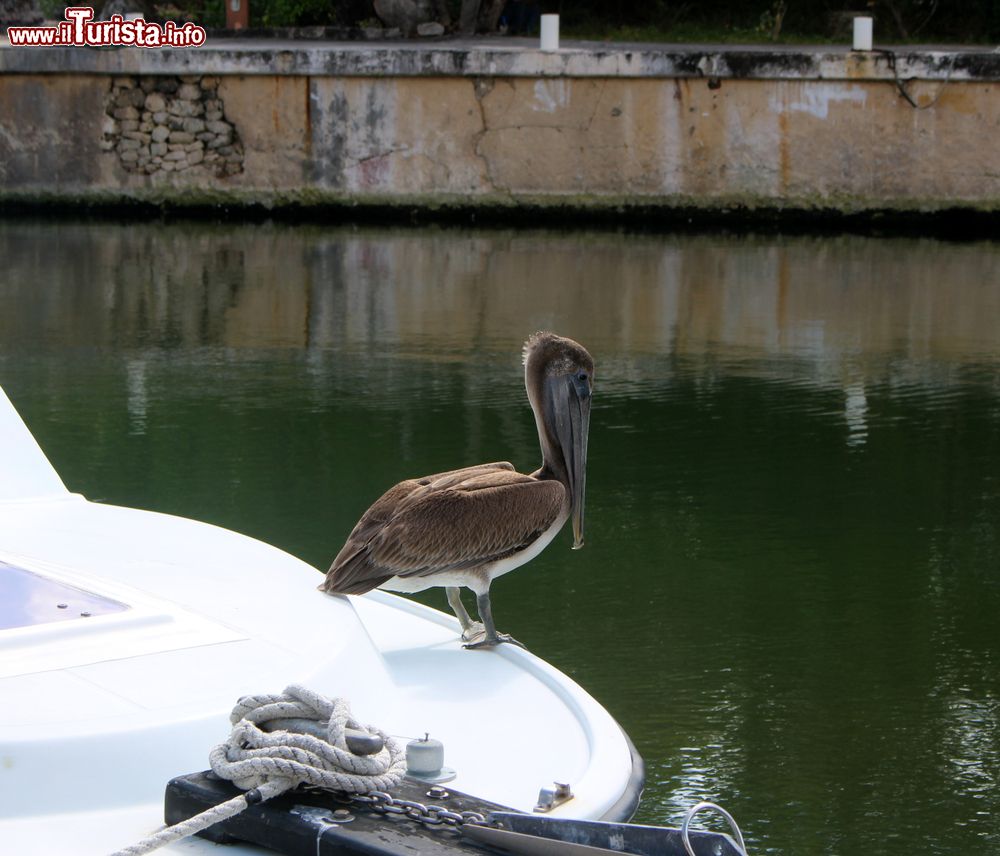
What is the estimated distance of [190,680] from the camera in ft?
8.56

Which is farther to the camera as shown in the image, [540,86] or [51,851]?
[540,86]

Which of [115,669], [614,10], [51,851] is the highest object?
[614,10]

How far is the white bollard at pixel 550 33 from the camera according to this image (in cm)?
1546

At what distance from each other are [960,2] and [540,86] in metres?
6.79

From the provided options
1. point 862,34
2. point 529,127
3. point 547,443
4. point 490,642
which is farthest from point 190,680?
point 862,34

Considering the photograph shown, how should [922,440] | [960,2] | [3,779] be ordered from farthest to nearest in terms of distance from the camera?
[960,2], [922,440], [3,779]

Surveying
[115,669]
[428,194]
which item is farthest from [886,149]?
[115,669]

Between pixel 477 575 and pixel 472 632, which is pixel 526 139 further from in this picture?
pixel 472 632

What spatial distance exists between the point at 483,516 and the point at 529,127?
12.5m

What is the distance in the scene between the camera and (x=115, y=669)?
8.48 feet

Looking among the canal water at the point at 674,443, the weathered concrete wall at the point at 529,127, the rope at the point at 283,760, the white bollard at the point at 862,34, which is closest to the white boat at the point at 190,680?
the rope at the point at 283,760

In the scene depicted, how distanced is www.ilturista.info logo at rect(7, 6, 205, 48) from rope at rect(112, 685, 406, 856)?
14675 mm

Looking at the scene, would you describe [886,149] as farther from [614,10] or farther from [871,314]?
[614,10]

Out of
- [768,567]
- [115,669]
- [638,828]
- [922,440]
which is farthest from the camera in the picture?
[922,440]
